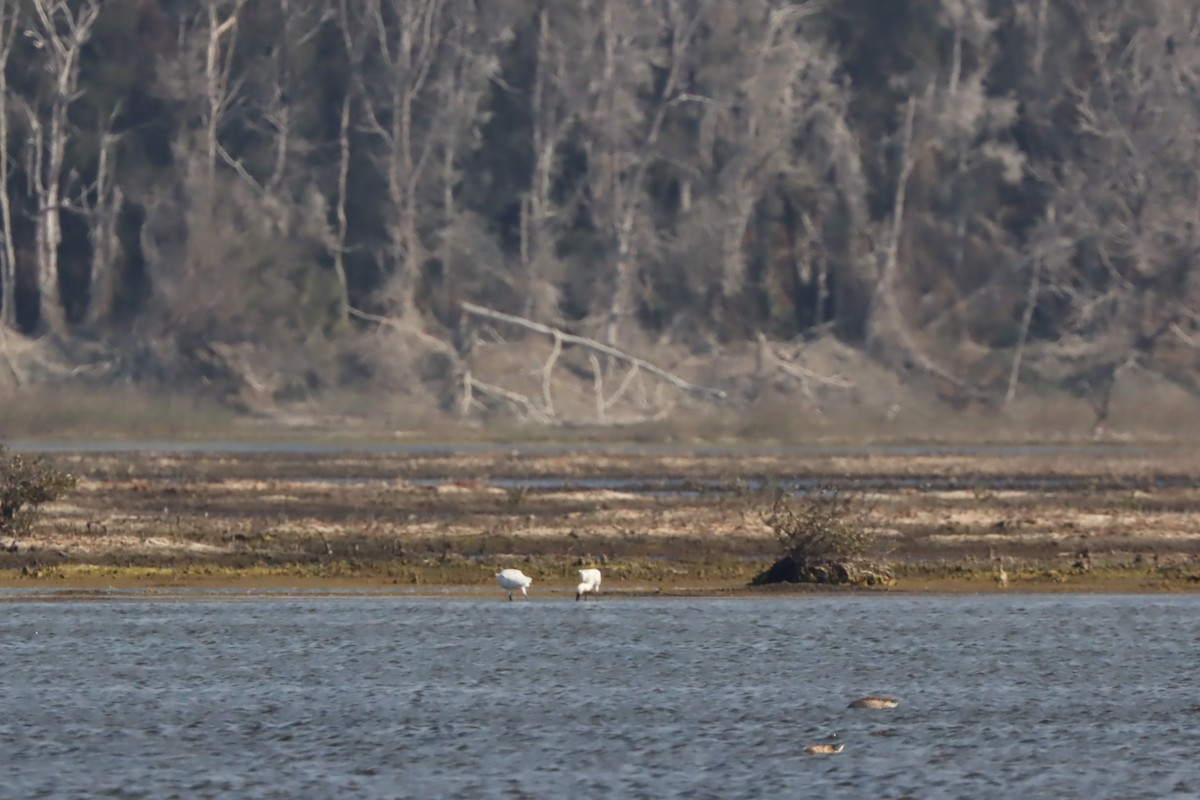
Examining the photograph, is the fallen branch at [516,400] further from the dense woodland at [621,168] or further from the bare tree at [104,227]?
the bare tree at [104,227]

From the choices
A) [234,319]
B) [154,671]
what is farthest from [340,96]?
[154,671]

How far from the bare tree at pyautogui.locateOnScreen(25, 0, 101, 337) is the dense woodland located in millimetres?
239

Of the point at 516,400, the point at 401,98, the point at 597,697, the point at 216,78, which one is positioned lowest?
the point at 516,400

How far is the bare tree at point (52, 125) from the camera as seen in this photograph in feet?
310

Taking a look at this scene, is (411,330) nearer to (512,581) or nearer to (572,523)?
(572,523)

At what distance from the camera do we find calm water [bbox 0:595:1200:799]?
778 inches

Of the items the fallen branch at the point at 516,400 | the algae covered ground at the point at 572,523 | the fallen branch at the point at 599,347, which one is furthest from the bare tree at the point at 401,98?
the algae covered ground at the point at 572,523

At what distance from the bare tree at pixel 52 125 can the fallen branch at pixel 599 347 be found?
17631mm

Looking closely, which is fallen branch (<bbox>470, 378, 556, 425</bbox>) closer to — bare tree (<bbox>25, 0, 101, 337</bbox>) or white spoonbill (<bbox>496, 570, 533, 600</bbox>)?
bare tree (<bbox>25, 0, 101, 337</bbox>)

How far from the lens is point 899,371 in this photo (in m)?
91.9

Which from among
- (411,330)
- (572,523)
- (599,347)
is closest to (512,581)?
(572,523)

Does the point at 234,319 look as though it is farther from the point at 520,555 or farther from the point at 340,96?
the point at 520,555

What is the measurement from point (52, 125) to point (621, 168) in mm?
24529

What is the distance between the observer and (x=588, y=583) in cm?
3186
